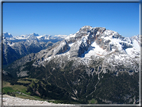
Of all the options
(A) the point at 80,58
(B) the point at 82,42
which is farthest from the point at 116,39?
(A) the point at 80,58

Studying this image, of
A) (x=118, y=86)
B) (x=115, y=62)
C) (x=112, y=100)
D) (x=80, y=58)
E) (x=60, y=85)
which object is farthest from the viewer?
(x=80, y=58)

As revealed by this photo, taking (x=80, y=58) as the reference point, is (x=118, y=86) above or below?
below

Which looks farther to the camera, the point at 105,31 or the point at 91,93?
the point at 105,31

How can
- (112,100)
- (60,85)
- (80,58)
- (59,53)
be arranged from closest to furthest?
(112,100) < (60,85) < (80,58) < (59,53)

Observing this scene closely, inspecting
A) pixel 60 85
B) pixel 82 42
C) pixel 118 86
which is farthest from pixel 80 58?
pixel 118 86

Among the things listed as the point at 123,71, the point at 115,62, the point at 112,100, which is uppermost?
the point at 115,62

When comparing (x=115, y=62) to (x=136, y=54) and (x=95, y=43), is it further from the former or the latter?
(x=95, y=43)
